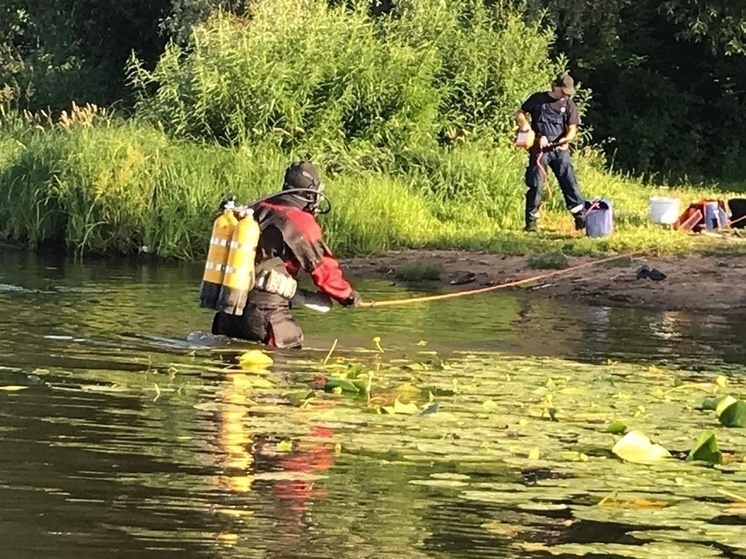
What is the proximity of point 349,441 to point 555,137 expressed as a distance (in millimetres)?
11644

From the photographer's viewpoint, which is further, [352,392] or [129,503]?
[352,392]

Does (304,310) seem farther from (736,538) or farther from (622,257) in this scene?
(736,538)

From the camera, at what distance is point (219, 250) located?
10.2 meters

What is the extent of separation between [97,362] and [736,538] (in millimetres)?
4955

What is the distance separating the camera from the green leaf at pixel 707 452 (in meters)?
7.13

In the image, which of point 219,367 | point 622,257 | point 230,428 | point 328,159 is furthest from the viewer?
point 328,159

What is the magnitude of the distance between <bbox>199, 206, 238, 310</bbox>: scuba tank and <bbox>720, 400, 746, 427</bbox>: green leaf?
3.50m

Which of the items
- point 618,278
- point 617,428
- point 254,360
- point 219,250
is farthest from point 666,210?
point 617,428

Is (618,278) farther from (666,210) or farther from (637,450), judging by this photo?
(637,450)

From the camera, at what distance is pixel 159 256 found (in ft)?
60.5

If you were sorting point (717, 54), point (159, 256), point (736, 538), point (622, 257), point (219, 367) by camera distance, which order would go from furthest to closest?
point (717, 54) → point (159, 256) → point (622, 257) → point (219, 367) → point (736, 538)

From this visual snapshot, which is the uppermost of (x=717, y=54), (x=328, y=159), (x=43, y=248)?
(x=717, y=54)

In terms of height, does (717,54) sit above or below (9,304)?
above

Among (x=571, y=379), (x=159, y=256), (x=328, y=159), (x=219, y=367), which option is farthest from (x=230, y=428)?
(x=328, y=159)
